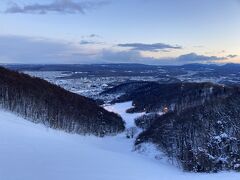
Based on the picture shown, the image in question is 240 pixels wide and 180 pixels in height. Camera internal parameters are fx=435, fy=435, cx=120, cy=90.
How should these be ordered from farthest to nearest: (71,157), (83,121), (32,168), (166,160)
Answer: (83,121), (166,160), (71,157), (32,168)

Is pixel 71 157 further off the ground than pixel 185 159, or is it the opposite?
pixel 71 157

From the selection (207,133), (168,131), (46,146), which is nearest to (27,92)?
(168,131)

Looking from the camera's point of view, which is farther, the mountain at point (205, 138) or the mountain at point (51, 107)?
the mountain at point (51, 107)

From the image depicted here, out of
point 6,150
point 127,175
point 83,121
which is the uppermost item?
point 6,150

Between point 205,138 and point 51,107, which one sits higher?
point 51,107

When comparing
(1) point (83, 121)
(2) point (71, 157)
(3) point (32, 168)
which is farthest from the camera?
(1) point (83, 121)

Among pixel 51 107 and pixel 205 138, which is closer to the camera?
pixel 205 138

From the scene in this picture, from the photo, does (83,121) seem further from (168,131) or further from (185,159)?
(185,159)

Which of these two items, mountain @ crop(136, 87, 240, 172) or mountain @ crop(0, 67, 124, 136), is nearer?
mountain @ crop(136, 87, 240, 172)
